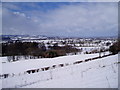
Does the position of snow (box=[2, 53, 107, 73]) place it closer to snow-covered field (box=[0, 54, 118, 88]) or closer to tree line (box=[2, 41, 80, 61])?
snow-covered field (box=[0, 54, 118, 88])

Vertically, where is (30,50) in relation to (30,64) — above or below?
above

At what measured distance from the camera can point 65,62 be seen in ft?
7.56

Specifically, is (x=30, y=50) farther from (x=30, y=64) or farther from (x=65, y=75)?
(x=65, y=75)

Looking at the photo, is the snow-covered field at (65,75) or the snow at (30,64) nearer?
the snow-covered field at (65,75)

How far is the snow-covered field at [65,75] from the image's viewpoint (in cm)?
160

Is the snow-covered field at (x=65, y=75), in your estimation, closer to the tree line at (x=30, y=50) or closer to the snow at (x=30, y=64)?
the snow at (x=30, y=64)

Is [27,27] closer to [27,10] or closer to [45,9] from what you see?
[27,10]

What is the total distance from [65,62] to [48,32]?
0.71 metres

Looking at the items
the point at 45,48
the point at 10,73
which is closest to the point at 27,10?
the point at 45,48

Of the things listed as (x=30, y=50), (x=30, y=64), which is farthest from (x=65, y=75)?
(x=30, y=50)

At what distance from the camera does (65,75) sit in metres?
1.86

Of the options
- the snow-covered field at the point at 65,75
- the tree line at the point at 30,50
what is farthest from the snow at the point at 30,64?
the tree line at the point at 30,50

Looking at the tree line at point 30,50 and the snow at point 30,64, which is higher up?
the tree line at point 30,50

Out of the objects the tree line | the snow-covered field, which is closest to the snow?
the snow-covered field
